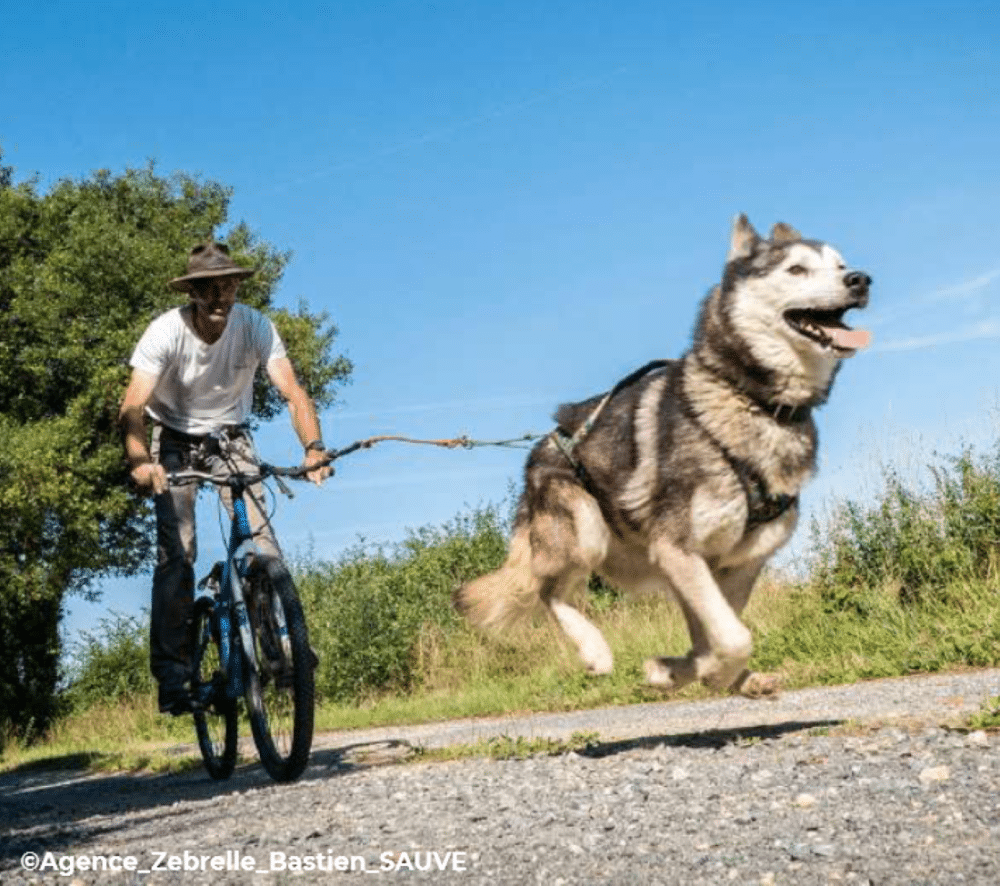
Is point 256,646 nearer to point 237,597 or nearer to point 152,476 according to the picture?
point 237,597

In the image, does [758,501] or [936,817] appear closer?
[936,817]

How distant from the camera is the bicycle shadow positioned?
6199 millimetres

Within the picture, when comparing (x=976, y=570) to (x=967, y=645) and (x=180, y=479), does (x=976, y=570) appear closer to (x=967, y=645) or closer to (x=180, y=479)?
(x=967, y=645)

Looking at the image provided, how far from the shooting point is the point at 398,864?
14.3ft

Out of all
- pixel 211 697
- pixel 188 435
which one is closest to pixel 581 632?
pixel 211 697

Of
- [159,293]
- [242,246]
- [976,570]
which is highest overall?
[242,246]

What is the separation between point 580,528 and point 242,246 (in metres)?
25.3

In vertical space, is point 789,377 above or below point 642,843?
above

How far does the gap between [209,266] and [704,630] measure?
326cm

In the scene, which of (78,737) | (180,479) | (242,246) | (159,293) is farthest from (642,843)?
(242,246)

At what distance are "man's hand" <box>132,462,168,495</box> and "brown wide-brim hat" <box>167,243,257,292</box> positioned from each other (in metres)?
1.02

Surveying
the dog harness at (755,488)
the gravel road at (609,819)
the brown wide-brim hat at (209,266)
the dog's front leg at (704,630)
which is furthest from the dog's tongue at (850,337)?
the brown wide-brim hat at (209,266)

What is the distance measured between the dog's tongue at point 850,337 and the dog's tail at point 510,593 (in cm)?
193

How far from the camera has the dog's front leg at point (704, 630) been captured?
5.88 m
